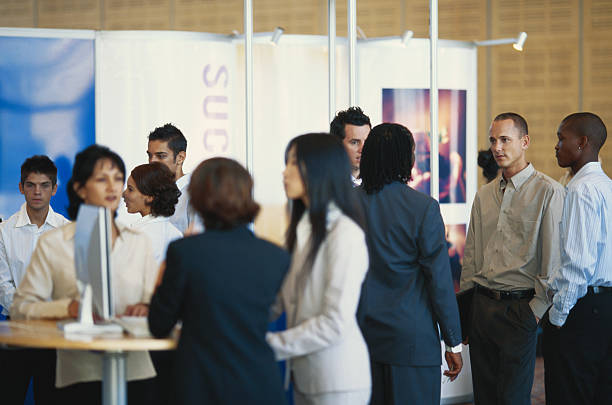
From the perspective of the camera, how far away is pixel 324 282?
231 cm

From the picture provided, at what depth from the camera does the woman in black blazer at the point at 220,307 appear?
2.01 m

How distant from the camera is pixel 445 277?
300 centimetres

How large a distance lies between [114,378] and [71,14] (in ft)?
25.1

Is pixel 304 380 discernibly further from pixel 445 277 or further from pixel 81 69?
pixel 81 69

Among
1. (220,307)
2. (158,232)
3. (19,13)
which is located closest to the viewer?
(220,307)

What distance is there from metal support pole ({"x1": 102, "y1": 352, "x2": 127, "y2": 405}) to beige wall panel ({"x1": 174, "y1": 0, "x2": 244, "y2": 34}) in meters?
6.90

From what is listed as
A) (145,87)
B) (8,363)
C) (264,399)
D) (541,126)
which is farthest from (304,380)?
(541,126)

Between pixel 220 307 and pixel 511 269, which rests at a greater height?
pixel 220 307

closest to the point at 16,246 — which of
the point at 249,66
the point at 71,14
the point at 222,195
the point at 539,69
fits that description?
the point at 249,66

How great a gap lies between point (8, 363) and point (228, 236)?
2131 millimetres

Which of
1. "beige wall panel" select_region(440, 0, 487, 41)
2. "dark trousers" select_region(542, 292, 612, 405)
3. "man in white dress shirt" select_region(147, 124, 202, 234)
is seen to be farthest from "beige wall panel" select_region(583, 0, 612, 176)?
"man in white dress shirt" select_region(147, 124, 202, 234)

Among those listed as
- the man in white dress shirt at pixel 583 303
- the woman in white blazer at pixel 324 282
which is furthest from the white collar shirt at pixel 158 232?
the man in white dress shirt at pixel 583 303

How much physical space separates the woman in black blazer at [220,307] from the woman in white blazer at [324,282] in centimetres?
20

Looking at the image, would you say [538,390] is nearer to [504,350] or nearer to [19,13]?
[504,350]
